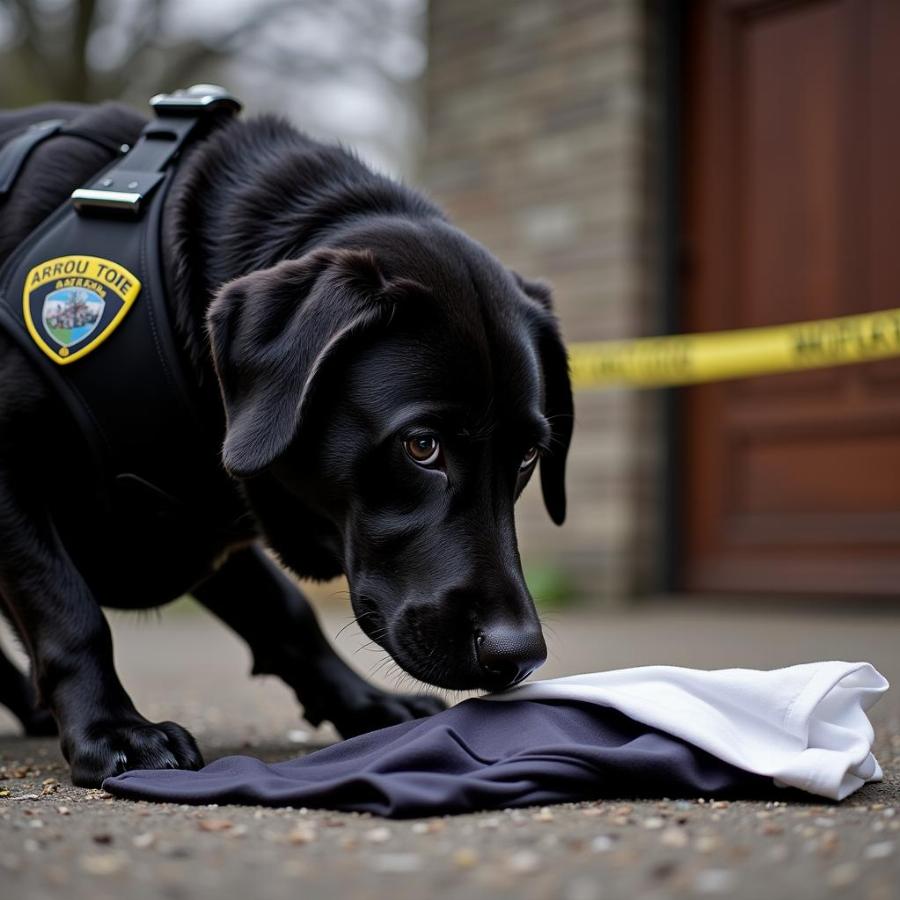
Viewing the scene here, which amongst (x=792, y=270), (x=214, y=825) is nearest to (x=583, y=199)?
(x=792, y=270)

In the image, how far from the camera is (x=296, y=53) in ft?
40.7

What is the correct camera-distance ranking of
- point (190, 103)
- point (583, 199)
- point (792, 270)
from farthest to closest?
point (583, 199) < point (792, 270) < point (190, 103)

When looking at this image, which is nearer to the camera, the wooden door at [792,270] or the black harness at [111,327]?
the black harness at [111,327]

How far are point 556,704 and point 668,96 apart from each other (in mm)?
5069

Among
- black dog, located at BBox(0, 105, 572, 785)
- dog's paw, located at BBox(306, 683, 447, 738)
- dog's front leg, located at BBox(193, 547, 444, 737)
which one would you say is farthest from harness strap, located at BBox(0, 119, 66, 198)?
dog's paw, located at BBox(306, 683, 447, 738)

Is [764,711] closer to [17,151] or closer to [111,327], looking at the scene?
[111,327]

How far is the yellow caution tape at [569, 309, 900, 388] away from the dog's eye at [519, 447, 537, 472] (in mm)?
2118

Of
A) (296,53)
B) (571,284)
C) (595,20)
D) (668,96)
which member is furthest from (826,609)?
(296,53)

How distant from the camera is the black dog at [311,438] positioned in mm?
2064

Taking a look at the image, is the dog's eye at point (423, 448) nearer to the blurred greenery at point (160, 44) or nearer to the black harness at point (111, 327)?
the black harness at point (111, 327)

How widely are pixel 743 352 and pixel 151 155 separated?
3.14 metres

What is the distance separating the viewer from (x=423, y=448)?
6.95ft

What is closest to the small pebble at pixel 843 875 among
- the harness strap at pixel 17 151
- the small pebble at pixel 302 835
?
the small pebble at pixel 302 835

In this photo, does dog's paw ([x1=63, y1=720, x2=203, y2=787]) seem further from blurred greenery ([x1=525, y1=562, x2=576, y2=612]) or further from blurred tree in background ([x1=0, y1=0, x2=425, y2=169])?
blurred tree in background ([x1=0, y1=0, x2=425, y2=169])
